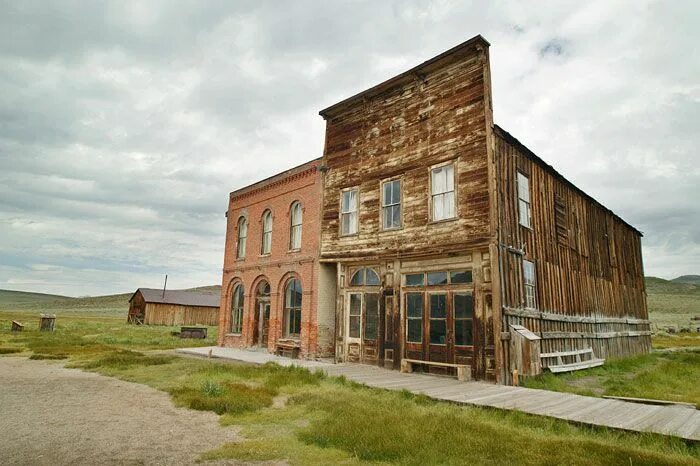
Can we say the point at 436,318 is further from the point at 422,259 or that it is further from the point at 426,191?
the point at 426,191

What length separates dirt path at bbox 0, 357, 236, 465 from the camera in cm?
558

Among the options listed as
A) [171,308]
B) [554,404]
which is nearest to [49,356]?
[554,404]

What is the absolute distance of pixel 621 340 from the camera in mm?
19312

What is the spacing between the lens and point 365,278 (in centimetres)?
1553

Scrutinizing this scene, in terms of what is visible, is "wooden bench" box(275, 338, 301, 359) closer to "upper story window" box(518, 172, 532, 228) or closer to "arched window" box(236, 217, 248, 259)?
"arched window" box(236, 217, 248, 259)

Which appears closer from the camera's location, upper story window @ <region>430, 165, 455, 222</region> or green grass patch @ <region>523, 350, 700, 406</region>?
green grass patch @ <region>523, 350, 700, 406</region>

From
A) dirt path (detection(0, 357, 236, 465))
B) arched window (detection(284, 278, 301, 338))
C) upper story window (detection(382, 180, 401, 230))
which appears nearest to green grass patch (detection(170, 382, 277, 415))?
dirt path (detection(0, 357, 236, 465))

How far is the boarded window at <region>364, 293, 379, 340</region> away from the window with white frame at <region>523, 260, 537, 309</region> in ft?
15.8

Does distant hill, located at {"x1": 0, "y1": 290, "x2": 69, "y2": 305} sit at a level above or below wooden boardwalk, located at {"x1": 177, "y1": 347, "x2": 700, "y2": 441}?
above

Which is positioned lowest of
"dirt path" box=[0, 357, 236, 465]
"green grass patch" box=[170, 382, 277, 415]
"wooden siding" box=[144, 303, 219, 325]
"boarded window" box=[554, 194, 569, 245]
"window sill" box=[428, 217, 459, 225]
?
"dirt path" box=[0, 357, 236, 465]

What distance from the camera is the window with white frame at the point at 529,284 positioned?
12943 mm

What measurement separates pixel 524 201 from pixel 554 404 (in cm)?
736

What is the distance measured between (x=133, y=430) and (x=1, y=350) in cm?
1795

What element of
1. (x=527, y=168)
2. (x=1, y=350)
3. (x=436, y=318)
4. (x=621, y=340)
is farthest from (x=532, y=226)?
(x=1, y=350)
